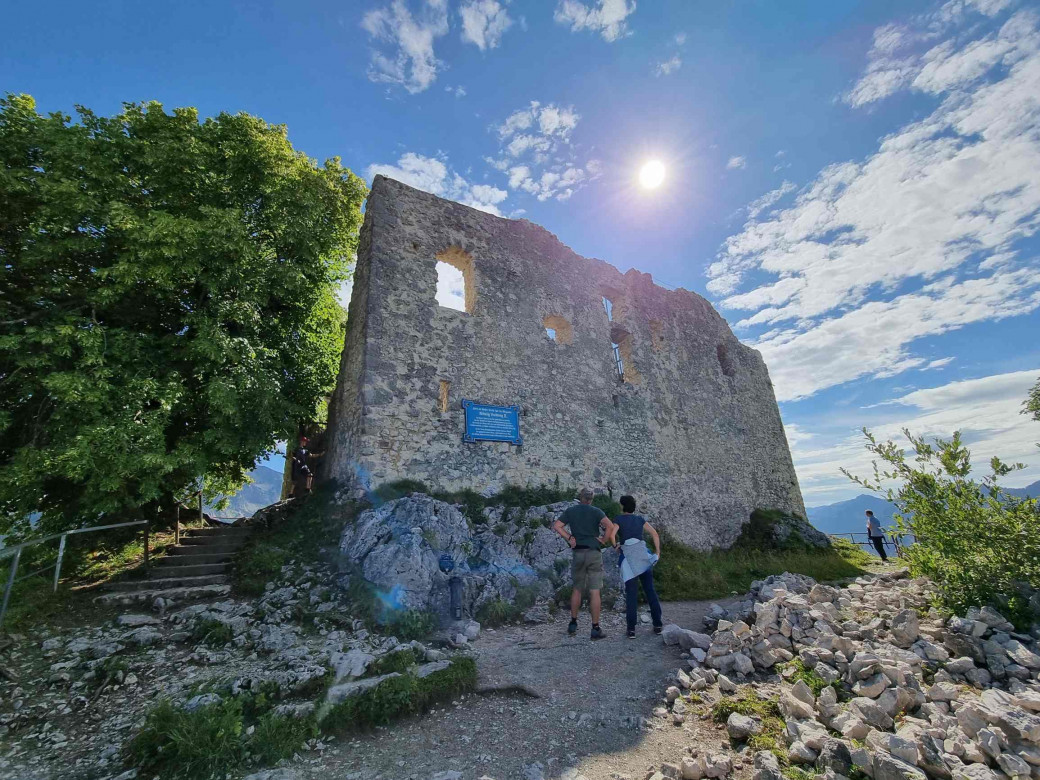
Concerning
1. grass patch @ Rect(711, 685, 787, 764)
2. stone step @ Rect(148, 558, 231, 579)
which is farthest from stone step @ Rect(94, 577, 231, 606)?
grass patch @ Rect(711, 685, 787, 764)

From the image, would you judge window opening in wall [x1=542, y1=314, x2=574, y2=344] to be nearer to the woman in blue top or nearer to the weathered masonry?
the weathered masonry

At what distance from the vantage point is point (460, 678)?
16.2 feet

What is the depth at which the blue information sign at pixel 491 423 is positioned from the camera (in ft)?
35.6

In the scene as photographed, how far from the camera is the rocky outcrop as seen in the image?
7.55 metres

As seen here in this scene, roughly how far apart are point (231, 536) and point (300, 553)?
8.19ft

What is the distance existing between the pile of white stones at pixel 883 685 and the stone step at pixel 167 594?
720cm

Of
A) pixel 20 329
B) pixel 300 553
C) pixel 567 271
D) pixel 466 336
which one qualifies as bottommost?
pixel 300 553

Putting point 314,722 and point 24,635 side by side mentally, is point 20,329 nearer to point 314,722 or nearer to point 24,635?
point 24,635

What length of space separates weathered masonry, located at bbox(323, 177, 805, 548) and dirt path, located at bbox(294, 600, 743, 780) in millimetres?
5346

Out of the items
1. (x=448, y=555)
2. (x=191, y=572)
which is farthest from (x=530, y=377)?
(x=191, y=572)

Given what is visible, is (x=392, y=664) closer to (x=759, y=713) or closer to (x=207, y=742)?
(x=207, y=742)

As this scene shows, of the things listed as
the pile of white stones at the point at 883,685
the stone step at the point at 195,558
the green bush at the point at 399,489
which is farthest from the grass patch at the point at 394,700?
the stone step at the point at 195,558

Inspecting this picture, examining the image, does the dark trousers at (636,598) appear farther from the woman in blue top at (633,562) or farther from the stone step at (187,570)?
the stone step at (187,570)

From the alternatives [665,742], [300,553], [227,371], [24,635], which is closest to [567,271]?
[227,371]
